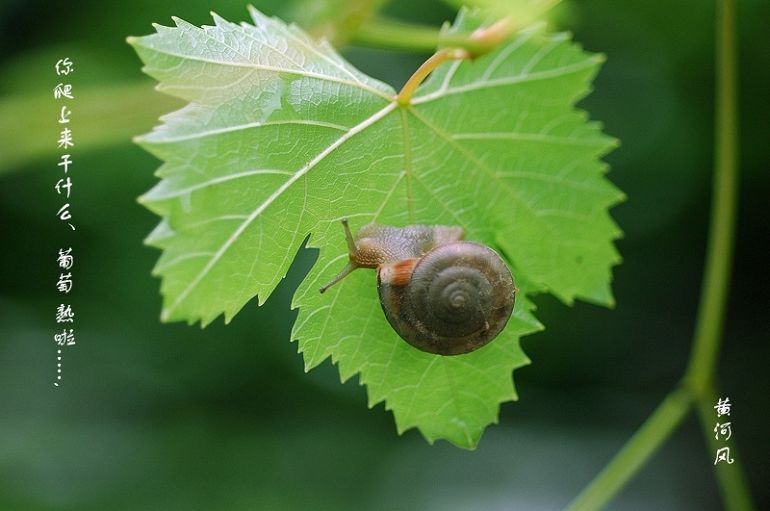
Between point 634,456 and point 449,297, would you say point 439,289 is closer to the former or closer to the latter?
point 449,297

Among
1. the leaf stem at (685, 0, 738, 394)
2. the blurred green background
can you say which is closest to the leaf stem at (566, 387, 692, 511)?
the leaf stem at (685, 0, 738, 394)

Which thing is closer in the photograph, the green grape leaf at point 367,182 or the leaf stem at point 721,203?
the green grape leaf at point 367,182

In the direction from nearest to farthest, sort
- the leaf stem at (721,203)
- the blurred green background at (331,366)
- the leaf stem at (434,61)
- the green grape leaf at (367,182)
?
the green grape leaf at (367,182), the leaf stem at (434,61), the leaf stem at (721,203), the blurred green background at (331,366)

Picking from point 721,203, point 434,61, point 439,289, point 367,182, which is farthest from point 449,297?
point 721,203

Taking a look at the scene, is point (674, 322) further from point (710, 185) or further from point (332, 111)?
point (332, 111)

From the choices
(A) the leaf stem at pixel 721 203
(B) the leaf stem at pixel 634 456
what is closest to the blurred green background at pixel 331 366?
(A) the leaf stem at pixel 721 203

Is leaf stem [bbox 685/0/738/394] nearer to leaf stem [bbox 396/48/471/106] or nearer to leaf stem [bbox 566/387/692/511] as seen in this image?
leaf stem [bbox 566/387/692/511]

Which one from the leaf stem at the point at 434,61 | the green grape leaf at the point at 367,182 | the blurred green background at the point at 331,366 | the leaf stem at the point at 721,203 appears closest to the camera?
the green grape leaf at the point at 367,182

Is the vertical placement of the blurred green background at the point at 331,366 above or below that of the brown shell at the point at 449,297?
above

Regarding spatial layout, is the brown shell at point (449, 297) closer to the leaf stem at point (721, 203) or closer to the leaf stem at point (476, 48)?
the leaf stem at point (476, 48)
